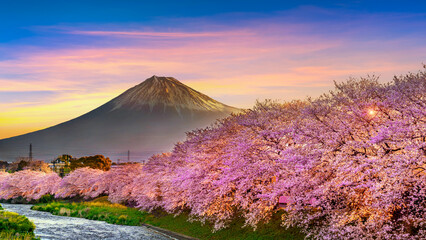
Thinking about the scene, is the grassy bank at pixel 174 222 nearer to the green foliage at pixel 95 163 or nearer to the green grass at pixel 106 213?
the green grass at pixel 106 213

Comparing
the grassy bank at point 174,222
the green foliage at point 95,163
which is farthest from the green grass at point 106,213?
the green foliage at point 95,163

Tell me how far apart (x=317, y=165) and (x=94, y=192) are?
5249 centimetres

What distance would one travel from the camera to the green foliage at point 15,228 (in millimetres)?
24131

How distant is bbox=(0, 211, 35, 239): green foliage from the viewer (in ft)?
79.2

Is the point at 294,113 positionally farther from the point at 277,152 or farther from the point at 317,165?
the point at 317,165

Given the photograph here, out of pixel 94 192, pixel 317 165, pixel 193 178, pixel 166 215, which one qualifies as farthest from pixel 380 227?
pixel 94 192

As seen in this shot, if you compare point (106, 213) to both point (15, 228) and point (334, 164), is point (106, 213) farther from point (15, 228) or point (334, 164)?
point (334, 164)

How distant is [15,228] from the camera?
25422mm

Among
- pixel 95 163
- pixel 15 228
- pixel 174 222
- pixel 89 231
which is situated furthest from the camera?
pixel 95 163

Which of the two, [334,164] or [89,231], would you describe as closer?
[334,164]

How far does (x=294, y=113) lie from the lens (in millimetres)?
27125

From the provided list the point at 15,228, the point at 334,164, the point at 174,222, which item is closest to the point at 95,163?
the point at 174,222

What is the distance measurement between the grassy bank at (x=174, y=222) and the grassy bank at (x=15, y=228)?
40.1ft

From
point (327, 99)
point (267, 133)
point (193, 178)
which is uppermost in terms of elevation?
point (327, 99)
